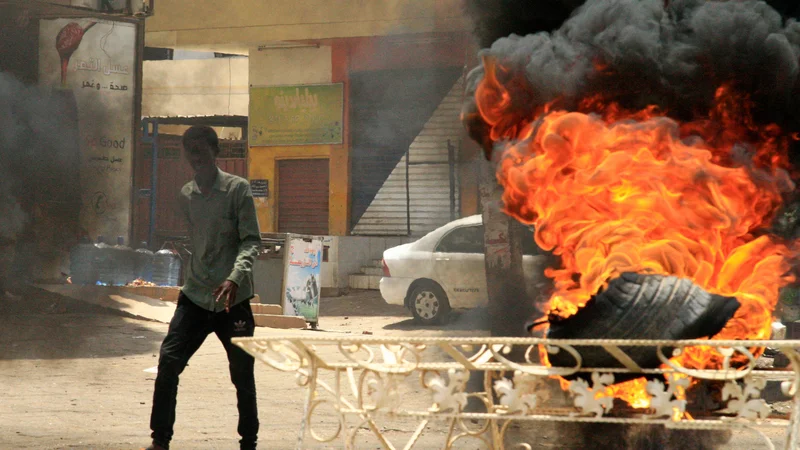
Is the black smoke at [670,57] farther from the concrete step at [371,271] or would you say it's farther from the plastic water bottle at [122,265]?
the concrete step at [371,271]

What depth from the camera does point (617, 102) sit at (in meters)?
5.55

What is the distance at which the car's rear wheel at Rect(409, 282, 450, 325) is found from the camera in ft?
51.3

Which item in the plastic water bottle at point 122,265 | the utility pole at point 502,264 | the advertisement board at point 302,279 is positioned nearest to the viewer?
the utility pole at point 502,264

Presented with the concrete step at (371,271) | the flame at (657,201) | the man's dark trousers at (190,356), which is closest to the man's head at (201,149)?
the man's dark trousers at (190,356)

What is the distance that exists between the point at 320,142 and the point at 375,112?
1.42 metres

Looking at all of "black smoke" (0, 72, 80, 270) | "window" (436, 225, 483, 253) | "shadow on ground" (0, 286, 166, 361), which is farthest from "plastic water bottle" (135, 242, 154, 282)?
"window" (436, 225, 483, 253)

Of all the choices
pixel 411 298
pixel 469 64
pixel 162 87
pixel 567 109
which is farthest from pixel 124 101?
pixel 567 109

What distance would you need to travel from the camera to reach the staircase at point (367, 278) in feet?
63.2

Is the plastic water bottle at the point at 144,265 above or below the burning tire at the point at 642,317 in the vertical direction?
above

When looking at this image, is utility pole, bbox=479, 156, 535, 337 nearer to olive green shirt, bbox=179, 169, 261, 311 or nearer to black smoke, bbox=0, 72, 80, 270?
olive green shirt, bbox=179, 169, 261, 311

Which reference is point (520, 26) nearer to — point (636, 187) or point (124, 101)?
point (636, 187)

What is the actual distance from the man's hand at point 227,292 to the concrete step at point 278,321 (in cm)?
736

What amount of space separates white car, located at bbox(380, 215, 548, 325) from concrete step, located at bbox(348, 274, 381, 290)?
3291 millimetres

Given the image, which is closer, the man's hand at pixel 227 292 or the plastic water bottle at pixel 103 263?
the man's hand at pixel 227 292
